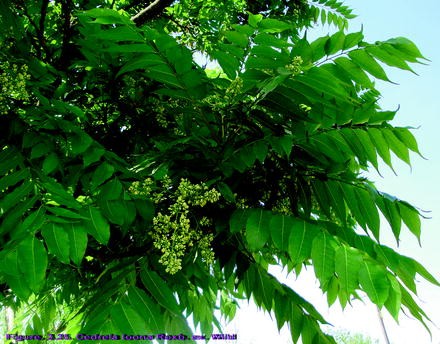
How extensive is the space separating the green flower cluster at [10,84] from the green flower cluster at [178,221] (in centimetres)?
62

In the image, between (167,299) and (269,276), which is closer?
(167,299)

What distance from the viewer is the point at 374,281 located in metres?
1.57

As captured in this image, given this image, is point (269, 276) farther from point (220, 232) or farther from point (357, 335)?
point (357, 335)

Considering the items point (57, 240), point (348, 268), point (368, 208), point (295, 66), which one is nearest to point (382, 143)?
point (368, 208)

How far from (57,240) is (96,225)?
166 mm

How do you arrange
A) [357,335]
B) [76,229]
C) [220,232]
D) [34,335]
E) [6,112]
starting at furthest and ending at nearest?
[357,335] → [34,335] → [220,232] → [6,112] → [76,229]

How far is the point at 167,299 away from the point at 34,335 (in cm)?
180

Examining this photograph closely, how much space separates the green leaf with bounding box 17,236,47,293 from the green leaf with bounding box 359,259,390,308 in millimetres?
1001

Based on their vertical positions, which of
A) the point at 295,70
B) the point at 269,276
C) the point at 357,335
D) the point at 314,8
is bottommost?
the point at 357,335

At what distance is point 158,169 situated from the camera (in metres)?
1.89

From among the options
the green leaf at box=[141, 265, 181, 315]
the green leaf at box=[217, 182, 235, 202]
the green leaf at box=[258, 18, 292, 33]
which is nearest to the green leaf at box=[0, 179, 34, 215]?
the green leaf at box=[141, 265, 181, 315]

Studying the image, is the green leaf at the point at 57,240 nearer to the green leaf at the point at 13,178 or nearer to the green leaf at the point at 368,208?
the green leaf at the point at 13,178

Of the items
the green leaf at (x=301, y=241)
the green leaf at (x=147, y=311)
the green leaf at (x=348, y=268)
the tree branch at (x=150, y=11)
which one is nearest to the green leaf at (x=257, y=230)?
the green leaf at (x=301, y=241)

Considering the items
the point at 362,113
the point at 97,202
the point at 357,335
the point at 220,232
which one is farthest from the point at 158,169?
the point at 357,335
